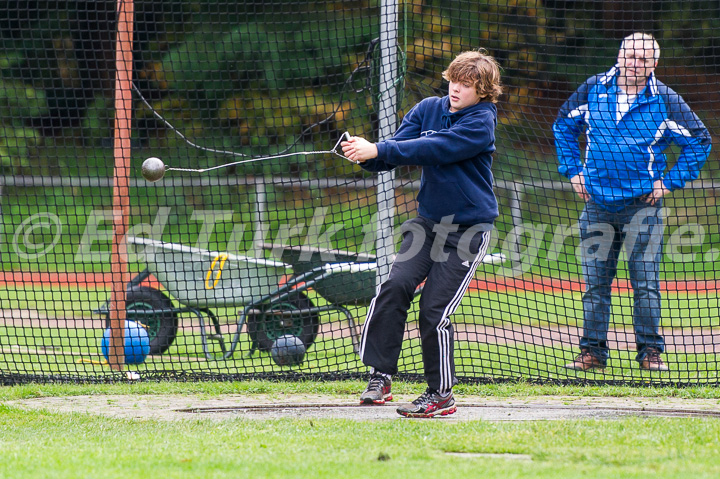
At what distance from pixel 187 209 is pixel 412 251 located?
1000 cm

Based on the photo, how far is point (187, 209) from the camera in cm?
1386

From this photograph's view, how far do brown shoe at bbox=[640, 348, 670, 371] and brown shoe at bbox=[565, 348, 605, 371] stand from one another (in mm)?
276

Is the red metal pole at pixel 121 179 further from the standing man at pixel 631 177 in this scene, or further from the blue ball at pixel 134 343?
the standing man at pixel 631 177

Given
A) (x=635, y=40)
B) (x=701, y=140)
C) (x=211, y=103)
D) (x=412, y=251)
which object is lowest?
(x=412, y=251)

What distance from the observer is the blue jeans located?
18.6 feet

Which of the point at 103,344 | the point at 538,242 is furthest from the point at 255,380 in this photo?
the point at 538,242

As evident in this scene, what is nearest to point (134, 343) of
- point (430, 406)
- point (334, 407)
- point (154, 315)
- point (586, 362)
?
point (154, 315)

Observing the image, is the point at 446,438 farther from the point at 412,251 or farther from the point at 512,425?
the point at 412,251

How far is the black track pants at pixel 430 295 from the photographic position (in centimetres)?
419

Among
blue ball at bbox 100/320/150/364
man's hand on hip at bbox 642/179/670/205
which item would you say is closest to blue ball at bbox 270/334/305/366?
blue ball at bbox 100/320/150/364

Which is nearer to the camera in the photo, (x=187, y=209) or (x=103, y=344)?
(x=103, y=344)

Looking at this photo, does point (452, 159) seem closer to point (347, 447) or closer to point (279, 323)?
point (347, 447)

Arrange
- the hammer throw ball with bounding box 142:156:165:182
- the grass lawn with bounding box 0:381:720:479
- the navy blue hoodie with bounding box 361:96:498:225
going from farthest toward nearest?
1. the hammer throw ball with bounding box 142:156:165:182
2. the navy blue hoodie with bounding box 361:96:498:225
3. the grass lawn with bounding box 0:381:720:479

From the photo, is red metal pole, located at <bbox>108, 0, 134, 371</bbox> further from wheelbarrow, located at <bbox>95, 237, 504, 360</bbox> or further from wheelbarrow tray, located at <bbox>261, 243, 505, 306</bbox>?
wheelbarrow tray, located at <bbox>261, 243, 505, 306</bbox>
